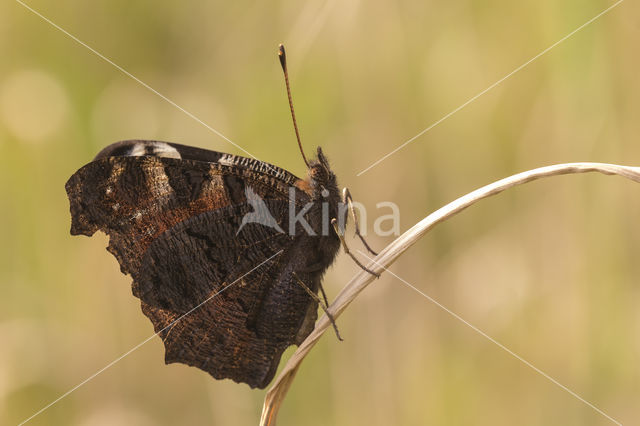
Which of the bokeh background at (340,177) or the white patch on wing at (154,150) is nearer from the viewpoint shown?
the white patch on wing at (154,150)

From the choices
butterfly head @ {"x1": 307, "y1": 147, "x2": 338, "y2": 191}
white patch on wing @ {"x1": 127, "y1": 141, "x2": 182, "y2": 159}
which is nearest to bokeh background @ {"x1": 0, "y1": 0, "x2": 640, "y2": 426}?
butterfly head @ {"x1": 307, "y1": 147, "x2": 338, "y2": 191}

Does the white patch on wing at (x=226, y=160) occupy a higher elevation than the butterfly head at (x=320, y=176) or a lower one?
higher

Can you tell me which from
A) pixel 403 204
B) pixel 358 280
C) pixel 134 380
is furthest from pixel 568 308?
pixel 134 380

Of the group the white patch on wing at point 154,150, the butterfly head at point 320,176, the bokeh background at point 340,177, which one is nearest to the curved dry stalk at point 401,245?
the butterfly head at point 320,176

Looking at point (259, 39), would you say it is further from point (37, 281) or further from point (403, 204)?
point (37, 281)

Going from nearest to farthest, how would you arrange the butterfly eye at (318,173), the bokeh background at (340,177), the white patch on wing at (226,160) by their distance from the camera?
1. the white patch on wing at (226,160)
2. the butterfly eye at (318,173)
3. the bokeh background at (340,177)

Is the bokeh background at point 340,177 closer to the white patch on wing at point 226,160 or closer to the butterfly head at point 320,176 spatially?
the butterfly head at point 320,176
